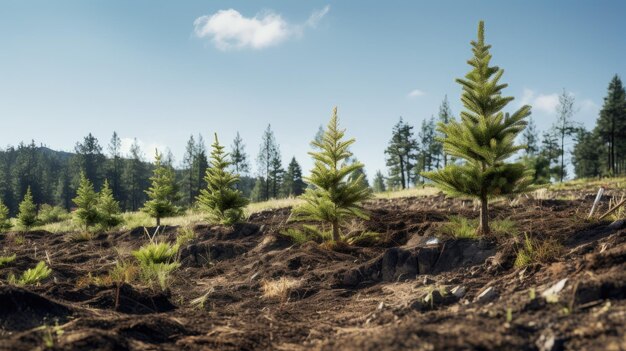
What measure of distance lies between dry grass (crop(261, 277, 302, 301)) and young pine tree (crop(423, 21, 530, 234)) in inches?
128

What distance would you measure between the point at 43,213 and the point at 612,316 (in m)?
49.0

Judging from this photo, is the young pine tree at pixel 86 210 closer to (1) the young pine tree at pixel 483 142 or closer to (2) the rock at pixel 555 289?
(1) the young pine tree at pixel 483 142

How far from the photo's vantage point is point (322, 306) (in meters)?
5.95

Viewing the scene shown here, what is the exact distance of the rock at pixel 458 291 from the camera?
16.4 ft

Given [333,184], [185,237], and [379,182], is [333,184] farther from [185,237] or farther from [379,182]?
[379,182]

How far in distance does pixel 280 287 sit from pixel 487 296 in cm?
322

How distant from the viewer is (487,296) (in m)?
4.57

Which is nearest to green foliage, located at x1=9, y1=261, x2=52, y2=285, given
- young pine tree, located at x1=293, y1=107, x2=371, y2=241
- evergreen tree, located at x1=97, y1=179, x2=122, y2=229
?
young pine tree, located at x1=293, y1=107, x2=371, y2=241

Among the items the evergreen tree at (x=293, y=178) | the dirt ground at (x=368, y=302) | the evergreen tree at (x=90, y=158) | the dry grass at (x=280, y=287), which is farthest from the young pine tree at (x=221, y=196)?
the evergreen tree at (x=90, y=158)

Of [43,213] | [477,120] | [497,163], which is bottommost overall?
[43,213]

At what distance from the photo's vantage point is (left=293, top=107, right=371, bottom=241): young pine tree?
31.7 feet

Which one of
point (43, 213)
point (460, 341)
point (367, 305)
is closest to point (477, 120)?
point (367, 305)

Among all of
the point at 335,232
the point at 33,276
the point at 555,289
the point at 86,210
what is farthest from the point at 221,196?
the point at 555,289

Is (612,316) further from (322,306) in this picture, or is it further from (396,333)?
(322,306)
